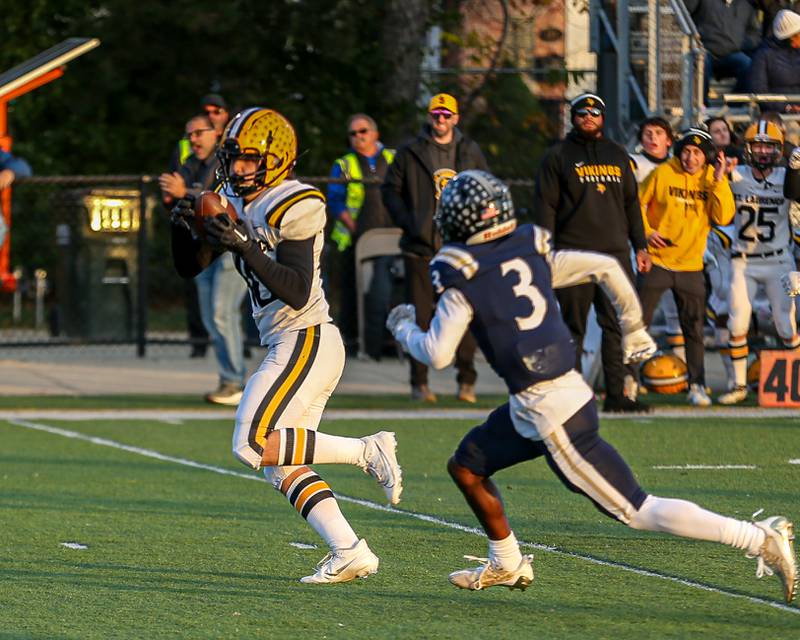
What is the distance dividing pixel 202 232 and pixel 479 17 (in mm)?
18307

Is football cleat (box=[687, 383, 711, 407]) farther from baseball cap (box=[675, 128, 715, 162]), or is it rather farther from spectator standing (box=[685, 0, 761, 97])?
spectator standing (box=[685, 0, 761, 97])

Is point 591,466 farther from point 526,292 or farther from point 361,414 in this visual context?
point 361,414

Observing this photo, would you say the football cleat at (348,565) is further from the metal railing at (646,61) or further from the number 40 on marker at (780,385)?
the metal railing at (646,61)

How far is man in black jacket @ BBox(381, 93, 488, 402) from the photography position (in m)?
11.8

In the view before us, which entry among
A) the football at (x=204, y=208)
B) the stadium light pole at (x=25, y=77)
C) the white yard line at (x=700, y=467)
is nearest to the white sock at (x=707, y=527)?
the football at (x=204, y=208)

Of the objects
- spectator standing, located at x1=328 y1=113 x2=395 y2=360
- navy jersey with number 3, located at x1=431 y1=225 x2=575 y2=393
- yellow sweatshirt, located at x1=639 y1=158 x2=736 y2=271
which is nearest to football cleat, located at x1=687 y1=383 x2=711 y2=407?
yellow sweatshirt, located at x1=639 y1=158 x2=736 y2=271

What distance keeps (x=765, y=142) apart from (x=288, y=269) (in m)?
6.67

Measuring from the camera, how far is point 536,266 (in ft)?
18.1

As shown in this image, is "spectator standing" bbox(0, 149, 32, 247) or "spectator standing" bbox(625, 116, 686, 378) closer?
"spectator standing" bbox(625, 116, 686, 378)

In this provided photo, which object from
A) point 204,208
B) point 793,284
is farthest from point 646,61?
point 204,208

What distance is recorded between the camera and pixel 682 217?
11.8 meters

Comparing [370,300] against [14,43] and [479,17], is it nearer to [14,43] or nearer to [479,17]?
[479,17]

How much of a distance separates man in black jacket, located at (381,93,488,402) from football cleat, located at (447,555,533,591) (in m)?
5.93

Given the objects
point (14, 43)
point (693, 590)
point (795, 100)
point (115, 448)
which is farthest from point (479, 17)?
point (693, 590)
